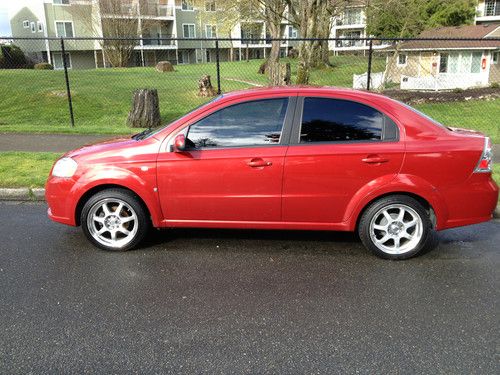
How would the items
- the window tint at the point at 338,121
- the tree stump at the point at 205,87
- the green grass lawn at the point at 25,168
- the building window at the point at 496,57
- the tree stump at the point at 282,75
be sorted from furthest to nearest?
the building window at the point at 496,57, the tree stump at the point at 205,87, the tree stump at the point at 282,75, the green grass lawn at the point at 25,168, the window tint at the point at 338,121

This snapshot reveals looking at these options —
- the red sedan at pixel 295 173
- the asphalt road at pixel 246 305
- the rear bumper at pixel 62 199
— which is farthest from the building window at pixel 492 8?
the rear bumper at pixel 62 199

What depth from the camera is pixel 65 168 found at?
4512 mm

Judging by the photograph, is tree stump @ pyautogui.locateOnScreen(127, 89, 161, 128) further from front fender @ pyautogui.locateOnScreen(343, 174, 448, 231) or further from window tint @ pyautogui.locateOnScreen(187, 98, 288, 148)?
front fender @ pyautogui.locateOnScreen(343, 174, 448, 231)

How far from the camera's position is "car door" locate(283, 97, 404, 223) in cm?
417

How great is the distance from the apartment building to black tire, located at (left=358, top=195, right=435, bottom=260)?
2425 inches

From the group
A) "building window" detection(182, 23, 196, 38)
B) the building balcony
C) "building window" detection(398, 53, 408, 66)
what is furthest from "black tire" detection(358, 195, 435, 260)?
"building window" detection(182, 23, 196, 38)

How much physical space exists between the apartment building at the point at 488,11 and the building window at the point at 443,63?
1022 inches

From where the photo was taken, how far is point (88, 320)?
129 inches

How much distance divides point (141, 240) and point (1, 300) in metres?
1.39

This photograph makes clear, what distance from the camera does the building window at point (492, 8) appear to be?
56.2 metres

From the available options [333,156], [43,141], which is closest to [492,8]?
[43,141]

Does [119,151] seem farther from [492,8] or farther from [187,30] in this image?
[492,8]

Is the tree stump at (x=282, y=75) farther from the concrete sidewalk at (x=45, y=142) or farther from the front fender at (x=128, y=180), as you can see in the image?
the front fender at (x=128, y=180)

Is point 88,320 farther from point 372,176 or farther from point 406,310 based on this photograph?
point 372,176
